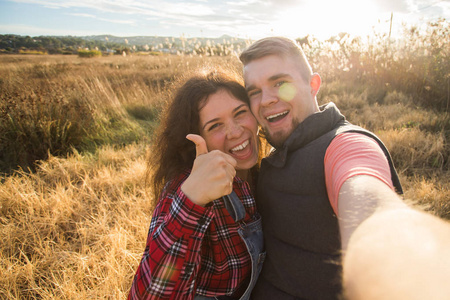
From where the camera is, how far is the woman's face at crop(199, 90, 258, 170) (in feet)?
5.77

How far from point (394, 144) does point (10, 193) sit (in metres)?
5.22

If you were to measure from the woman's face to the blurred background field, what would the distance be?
790 millimetres

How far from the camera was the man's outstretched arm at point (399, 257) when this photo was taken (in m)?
0.47

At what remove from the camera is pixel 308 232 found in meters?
1.21

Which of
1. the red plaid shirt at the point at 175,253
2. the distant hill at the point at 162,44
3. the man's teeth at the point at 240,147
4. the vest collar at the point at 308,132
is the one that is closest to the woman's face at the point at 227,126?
the man's teeth at the point at 240,147

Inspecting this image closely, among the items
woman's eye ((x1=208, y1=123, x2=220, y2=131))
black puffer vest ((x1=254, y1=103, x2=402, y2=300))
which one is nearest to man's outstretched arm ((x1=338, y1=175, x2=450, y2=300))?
black puffer vest ((x1=254, y1=103, x2=402, y2=300))

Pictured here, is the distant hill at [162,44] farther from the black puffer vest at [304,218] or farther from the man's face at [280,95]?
the black puffer vest at [304,218]

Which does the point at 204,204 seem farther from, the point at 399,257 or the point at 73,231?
the point at 73,231

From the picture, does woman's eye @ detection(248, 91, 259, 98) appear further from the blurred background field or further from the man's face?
the blurred background field

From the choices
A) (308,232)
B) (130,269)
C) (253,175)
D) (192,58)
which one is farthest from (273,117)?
(192,58)

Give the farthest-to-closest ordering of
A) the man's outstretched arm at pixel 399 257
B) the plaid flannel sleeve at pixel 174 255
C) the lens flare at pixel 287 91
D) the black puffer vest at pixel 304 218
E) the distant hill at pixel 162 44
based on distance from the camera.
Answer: the distant hill at pixel 162 44 < the lens flare at pixel 287 91 < the black puffer vest at pixel 304 218 < the plaid flannel sleeve at pixel 174 255 < the man's outstretched arm at pixel 399 257

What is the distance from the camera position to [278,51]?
1.75 m

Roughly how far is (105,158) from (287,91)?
3.50 metres

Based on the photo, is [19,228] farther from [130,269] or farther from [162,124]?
[162,124]
